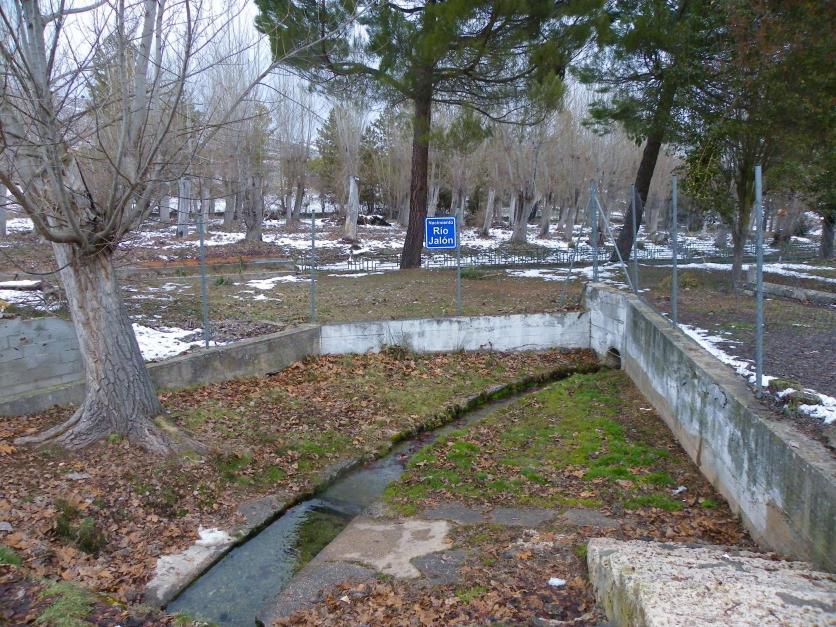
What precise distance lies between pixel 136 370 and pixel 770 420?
21.3 feet

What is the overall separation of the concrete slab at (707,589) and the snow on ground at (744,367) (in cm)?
171

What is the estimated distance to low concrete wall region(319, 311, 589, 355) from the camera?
1275 cm

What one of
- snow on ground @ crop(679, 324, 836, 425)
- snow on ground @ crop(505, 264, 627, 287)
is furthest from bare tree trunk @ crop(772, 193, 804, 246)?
snow on ground @ crop(679, 324, 836, 425)

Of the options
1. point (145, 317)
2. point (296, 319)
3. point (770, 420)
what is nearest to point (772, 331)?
point (770, 420)

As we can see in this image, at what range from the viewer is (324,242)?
111ft

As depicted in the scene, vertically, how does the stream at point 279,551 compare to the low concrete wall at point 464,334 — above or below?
below

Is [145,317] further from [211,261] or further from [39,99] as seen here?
[211,261]

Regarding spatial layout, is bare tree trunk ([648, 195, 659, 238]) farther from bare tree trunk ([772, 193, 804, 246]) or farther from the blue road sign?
the blue road sign

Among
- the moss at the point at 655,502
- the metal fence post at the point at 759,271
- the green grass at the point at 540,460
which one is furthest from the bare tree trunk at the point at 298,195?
the metal fence post at the point at 759,271

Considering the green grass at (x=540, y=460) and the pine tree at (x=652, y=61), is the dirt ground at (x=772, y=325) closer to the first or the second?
the green grass at (x=540, y=460)

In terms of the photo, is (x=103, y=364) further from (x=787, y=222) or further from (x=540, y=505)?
(x=787, y=222)

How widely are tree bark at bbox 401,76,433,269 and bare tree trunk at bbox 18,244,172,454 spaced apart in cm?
1276

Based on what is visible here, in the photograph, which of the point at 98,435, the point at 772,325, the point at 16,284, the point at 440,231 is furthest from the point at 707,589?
the point at 16,284

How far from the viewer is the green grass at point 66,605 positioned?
415cm
